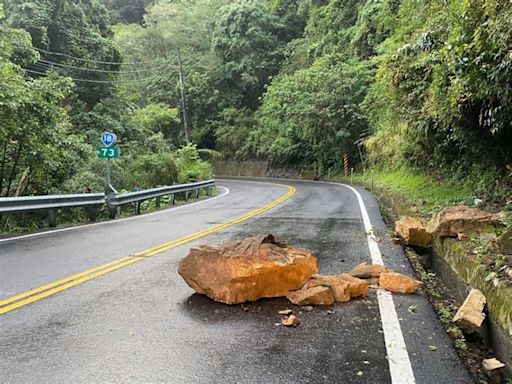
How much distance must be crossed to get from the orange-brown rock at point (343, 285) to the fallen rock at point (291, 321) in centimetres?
75

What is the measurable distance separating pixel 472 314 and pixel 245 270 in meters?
2.13

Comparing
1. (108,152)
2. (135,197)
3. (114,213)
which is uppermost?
(108,152)

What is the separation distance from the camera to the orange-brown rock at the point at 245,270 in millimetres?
4785

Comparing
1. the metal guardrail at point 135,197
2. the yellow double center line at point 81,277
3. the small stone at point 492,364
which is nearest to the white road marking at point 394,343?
the small stone at point 492,364

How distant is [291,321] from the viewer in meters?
4.14

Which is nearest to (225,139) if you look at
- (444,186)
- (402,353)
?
(444,186)

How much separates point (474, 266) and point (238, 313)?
2396 mm

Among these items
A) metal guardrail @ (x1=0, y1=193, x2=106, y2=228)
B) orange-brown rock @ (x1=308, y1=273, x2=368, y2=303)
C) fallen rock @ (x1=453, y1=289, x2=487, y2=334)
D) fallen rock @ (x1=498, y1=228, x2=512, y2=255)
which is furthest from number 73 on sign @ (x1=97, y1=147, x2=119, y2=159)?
fallen rock @ (x1=453, y1=289, x2=487, y2=334)

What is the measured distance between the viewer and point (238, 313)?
14.7 feet

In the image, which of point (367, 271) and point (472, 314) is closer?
point (472, 314)

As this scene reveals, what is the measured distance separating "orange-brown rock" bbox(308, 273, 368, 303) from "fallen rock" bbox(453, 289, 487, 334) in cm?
113

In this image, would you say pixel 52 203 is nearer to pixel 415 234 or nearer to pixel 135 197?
pixel 135 197

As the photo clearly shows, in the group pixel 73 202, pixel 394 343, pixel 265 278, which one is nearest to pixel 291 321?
pixel 265 278

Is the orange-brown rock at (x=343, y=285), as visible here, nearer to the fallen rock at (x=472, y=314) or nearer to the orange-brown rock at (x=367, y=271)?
the orange-brown rock at (x=367, y=271)
